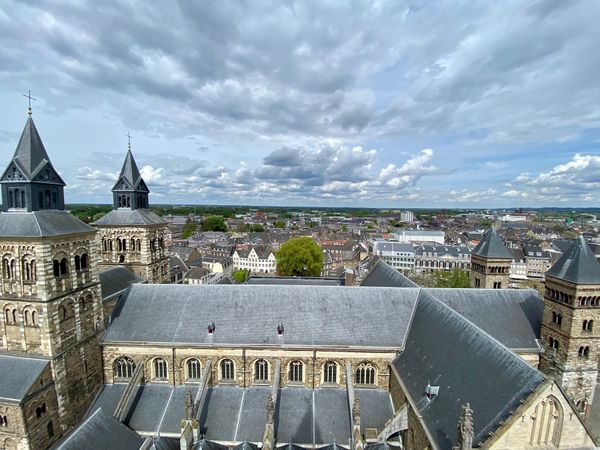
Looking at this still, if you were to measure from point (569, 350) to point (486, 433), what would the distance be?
14.5 metres

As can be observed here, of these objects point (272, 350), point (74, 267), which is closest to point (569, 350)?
point (272, 350)

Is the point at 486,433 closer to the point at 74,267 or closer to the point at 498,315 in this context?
the point at 498,315

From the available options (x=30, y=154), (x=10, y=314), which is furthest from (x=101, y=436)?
(x=30, y=154)

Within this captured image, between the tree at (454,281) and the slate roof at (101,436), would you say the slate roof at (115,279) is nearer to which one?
the slate roof at (101,436)

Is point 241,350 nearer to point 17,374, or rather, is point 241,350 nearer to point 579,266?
point 17,374

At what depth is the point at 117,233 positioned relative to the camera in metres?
35.6

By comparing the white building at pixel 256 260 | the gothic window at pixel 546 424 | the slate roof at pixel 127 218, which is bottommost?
the white building at pixel 256 260

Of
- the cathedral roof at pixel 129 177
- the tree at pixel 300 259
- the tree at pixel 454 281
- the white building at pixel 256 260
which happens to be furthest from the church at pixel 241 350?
the white building at pixel 256 260

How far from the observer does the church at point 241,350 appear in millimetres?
19875

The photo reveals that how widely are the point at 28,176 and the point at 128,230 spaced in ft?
47.5

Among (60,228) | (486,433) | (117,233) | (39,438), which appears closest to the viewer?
(486,433)

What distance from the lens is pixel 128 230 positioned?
35.5 m

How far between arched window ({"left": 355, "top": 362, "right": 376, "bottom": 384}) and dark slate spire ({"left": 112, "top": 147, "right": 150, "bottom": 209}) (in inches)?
1089

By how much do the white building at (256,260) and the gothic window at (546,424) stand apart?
95320 millimetres
